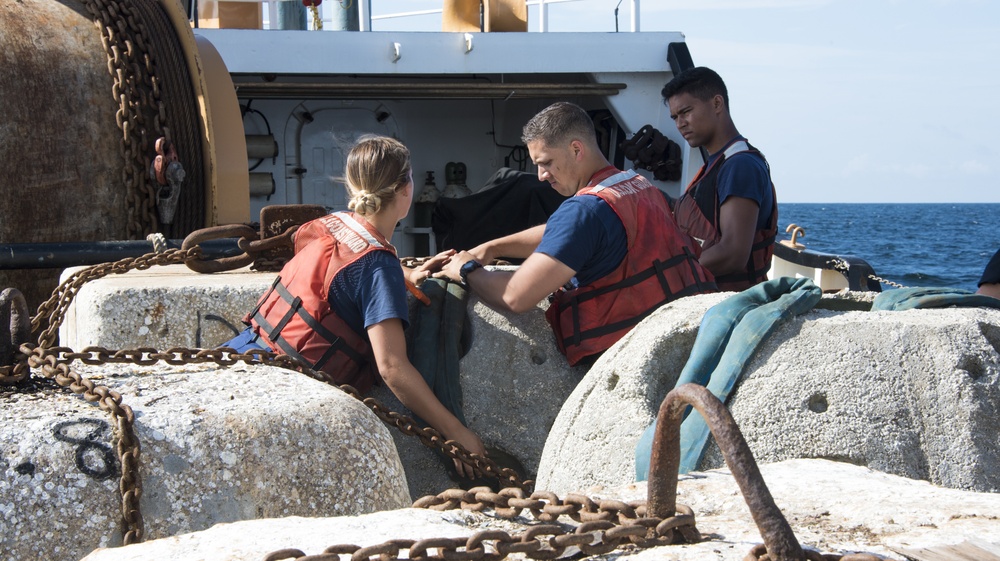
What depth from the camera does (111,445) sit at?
2.33 m

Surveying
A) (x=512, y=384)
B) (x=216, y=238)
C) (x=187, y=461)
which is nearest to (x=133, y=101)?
(x=216, y=238)

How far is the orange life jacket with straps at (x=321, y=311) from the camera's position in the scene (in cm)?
338

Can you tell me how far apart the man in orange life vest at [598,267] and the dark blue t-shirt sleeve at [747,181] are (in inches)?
27.3

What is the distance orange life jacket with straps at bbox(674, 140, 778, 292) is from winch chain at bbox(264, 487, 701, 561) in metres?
2.76

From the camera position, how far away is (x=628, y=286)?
148 inches

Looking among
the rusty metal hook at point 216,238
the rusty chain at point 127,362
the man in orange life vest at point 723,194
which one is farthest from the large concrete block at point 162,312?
the man in orange life vest at point 723,194

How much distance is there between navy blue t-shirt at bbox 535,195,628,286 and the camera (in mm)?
3650

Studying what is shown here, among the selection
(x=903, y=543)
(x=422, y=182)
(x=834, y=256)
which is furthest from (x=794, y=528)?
(x=422, y=182)

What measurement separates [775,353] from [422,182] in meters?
9.02

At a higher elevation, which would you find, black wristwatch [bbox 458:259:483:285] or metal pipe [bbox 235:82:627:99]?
metal pipe [bbox 235:82:627:99]

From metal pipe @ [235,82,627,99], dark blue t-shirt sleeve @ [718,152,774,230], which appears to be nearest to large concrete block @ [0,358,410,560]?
dark blue t-shirt sleeve @ [718,152,774,230]

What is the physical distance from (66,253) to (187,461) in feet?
9.56

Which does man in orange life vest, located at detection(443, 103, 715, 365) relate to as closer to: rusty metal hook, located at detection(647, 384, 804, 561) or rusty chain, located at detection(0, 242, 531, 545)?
rusty chain, located at detection(0, 242, 531, 545)

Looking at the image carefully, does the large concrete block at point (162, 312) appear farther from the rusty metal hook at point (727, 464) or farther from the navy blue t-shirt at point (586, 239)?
the rusty metal hook at point (727, 464)
